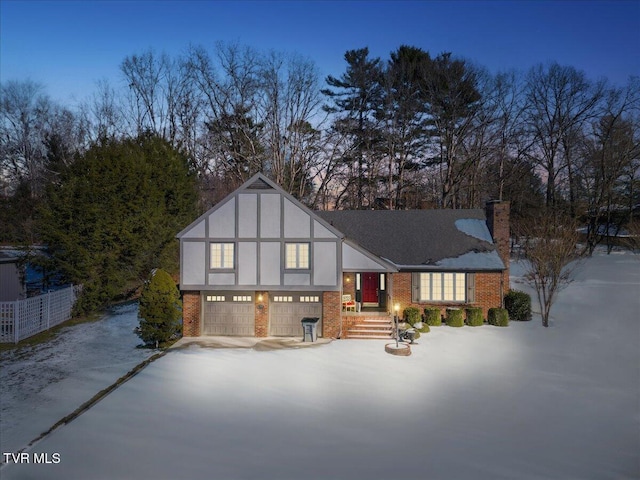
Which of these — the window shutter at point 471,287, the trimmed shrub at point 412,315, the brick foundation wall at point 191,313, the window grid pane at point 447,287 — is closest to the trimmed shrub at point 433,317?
the trimmed shrub at point 412,315

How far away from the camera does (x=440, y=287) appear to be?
20422 mm

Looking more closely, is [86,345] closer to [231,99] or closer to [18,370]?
[18,370]

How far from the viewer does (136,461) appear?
7867 mm

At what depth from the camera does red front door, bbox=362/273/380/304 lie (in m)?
21.4

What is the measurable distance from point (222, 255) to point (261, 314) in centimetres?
310

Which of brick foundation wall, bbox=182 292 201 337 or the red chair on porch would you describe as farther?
the red chair on porch

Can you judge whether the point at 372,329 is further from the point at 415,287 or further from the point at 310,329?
the point at 415,287

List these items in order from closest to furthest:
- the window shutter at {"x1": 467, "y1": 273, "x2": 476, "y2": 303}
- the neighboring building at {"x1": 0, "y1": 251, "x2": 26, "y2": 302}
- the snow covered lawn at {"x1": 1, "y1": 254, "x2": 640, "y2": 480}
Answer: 1. the snow covered lawn at {"x1": 1, "y1": 254, "x2": 640, "y2": 480}
2. the window shutter at {"x1": 467, "y1": 273, "x2": 476, "y2": 303}
3. the neighboring building at {"x1": 0, "y1": 251, "x2": 26, "y2": 302}

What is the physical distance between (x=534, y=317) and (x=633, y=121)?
89.5ft

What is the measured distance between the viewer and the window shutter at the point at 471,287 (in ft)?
65.6

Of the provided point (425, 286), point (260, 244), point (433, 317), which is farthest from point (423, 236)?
point (260, 244)

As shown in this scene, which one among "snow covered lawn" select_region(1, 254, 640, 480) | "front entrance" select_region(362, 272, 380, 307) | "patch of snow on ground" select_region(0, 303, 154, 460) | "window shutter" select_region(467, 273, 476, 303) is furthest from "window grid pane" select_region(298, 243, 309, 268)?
"window shutter" select_region(467, 273, 476, 303)

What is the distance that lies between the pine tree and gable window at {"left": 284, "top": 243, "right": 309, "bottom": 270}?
192 inches

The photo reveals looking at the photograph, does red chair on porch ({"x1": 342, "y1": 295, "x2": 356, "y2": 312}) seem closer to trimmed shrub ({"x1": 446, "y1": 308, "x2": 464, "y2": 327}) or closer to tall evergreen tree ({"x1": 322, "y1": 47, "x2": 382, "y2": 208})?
trimmed shrub ({"x1": 446, "y1": 308, "x2": 464, "y2": 327})
